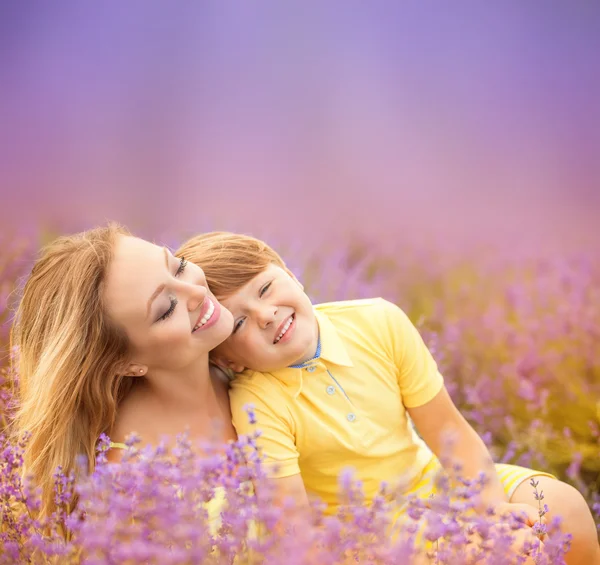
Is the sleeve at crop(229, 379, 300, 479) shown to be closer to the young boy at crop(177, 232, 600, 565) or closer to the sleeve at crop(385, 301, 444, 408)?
the young boy at crop(177, 232, 600, 565)

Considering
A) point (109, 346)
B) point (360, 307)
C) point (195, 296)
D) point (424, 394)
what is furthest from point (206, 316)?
point (424, 394)

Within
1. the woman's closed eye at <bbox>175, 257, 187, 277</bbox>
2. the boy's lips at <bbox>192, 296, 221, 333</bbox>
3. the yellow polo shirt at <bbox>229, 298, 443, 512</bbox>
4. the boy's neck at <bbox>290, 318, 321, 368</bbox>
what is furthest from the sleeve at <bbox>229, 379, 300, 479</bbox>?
the woman's closed eye at <bbox>175, 257, 187, 277</bbox>

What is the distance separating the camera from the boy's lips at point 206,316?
1.71 meters

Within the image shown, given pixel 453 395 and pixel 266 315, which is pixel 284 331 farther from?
pixel 453 395

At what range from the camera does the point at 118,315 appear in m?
1.74

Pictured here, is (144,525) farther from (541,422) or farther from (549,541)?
(541,422)

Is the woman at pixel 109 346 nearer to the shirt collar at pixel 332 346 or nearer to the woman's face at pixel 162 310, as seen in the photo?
the woman's face at pixel 162 310

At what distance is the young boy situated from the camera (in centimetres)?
180

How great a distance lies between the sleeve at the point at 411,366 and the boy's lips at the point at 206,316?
513mm

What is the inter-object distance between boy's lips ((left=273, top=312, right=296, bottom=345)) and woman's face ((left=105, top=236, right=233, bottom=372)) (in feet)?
0.39

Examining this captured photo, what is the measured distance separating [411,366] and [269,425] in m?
0.43

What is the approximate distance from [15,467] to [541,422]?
6.29 ft

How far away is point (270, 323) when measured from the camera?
1787mm

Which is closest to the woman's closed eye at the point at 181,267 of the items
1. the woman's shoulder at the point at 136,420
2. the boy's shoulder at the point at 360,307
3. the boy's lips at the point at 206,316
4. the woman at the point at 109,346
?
the woman at the point at 109,346
